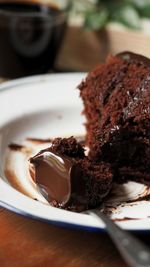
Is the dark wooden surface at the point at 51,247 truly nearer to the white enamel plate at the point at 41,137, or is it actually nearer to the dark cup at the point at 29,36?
the white enamel plate at the point at 41,137

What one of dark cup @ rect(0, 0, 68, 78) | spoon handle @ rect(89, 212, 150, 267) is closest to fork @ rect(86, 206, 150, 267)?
spoon handle @ rect(89, 212, 150, 267)

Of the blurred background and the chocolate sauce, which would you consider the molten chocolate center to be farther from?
the blurred background

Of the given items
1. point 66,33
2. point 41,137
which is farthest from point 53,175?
point 66,33

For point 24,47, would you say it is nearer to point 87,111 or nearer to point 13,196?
point 87,111

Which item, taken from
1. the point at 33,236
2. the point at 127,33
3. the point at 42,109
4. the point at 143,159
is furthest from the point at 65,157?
the point at 127,33

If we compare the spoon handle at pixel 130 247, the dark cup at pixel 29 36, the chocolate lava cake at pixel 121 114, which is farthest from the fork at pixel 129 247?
the dark cup at pixel 29 36
